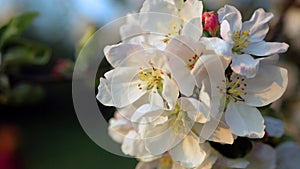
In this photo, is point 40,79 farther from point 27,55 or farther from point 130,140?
point 130,140

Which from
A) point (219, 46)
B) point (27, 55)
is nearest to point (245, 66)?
point (219, 46)

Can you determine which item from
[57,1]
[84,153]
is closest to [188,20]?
[57,1]

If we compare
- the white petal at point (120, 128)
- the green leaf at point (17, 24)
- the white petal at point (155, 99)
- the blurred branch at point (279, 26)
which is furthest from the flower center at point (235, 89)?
the green leaf at point (17, 24)

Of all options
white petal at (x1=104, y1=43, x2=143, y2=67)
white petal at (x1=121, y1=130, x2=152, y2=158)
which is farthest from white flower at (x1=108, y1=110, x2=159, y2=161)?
white petal at (x1=104, y1=43, x2=143, y2=67)

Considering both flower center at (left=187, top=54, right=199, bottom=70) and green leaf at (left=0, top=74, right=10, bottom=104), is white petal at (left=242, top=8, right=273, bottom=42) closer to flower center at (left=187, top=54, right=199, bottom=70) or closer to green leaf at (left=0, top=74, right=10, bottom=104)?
flower center at (left=187, top=54, right=199, bottom=70)

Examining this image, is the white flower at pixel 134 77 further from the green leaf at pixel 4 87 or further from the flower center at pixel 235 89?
the green leaf at pixel 4 87

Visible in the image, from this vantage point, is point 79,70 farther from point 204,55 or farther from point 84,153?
point 84,153

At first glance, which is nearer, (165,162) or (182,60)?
(182,60)
